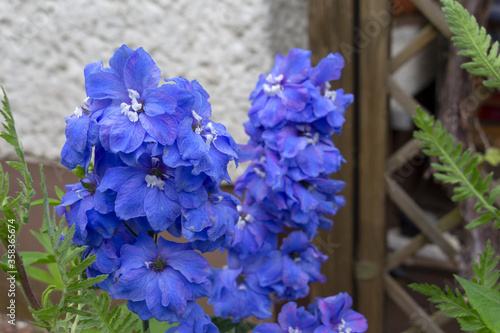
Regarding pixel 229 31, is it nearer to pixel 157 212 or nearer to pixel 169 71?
pixel 169 71

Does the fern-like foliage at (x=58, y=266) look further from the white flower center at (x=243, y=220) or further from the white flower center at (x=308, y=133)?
the white flower center at (x=308, y=133)

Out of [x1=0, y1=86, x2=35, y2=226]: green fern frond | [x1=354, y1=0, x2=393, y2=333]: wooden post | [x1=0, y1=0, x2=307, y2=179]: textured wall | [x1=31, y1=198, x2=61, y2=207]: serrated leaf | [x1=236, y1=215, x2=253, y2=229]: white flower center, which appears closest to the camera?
[x1=0, y1=86, x2=35, y2=226]: green fern frond

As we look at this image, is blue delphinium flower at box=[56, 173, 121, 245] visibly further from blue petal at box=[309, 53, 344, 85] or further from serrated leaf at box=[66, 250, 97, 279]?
blue petal at box=[309, 53, 344, 85]

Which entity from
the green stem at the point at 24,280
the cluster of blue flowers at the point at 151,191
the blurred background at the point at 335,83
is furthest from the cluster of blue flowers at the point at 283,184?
the blurred background at the point at 335,83

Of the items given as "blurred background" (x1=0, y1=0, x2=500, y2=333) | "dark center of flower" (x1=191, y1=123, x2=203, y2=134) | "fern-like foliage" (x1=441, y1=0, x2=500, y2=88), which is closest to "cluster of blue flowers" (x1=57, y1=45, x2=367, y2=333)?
"dark center of flower" (x1=191, y1=123, x2=203, y2=134)

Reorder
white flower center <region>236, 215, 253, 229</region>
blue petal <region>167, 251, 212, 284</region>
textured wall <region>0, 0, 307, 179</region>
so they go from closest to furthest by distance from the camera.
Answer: blue petal <region>167, 251, 212, 284</region> < white flower center <region>236, 215, 253, 229</region> < textured wall <region>0, 0, 307, 179</region>

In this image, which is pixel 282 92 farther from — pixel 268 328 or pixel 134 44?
pixel 134 44

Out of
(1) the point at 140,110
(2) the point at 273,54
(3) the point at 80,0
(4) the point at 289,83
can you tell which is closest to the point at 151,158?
(1) the point at 140,110
